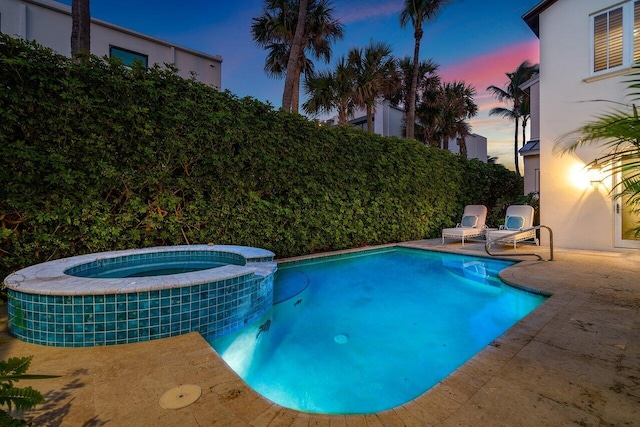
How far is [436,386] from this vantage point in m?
2.13

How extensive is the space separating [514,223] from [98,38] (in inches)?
655

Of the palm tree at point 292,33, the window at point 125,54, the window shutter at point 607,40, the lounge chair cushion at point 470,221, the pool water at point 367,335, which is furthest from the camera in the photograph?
the palm tree at point 292,33

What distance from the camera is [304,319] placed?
13.9ft

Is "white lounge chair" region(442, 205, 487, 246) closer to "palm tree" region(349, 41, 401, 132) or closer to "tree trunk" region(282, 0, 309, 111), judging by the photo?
"tree trunk" region(282, 0, 309, 111)

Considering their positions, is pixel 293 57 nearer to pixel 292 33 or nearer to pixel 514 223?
pixel 292 33

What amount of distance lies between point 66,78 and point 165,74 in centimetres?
149

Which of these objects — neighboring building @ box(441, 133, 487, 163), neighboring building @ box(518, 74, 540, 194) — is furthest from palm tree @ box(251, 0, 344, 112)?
neighboring building @ box(441, 133, 487, 163)

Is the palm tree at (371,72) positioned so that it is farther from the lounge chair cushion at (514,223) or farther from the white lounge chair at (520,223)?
the lounge chair cushion at (514,223)

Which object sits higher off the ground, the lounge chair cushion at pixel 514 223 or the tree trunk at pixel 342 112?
the tree trunk at pixel 342 112

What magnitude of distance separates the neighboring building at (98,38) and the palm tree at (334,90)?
468 centimetres

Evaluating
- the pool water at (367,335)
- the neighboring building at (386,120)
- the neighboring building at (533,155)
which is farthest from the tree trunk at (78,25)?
the neighboring building at (386,120)

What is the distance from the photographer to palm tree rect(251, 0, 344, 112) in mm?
12758

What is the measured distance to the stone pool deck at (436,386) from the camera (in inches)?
69.5

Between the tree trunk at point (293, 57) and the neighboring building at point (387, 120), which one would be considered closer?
the tree trunk at point (293, 57)
